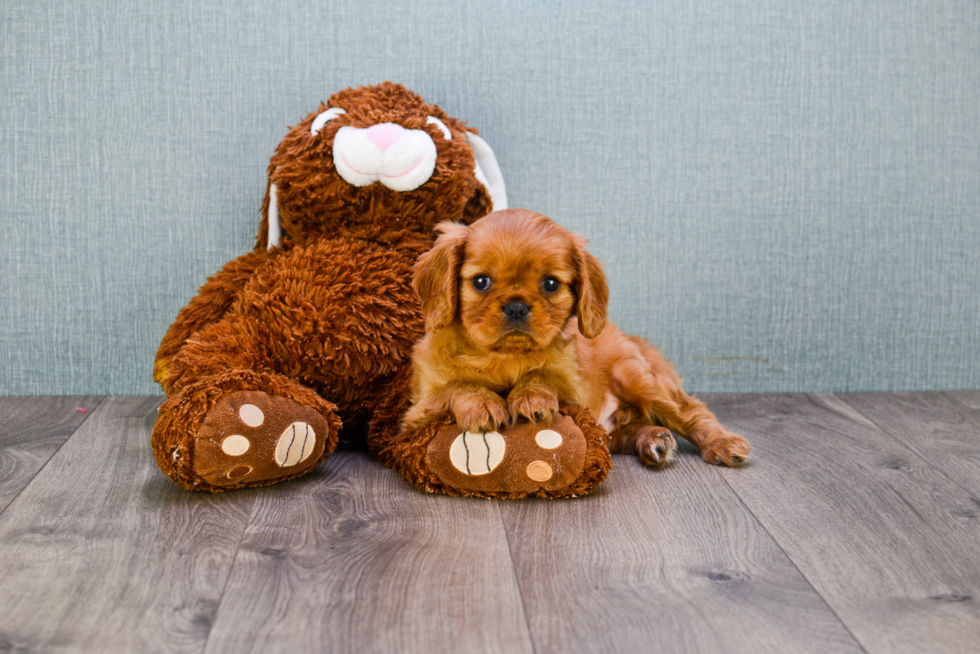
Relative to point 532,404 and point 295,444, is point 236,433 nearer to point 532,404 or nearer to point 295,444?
point 295,444

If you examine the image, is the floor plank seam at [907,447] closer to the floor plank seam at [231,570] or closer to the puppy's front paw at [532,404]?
→ the puppy's front paw at [532,404]

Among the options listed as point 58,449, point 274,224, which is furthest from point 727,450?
point 58,449

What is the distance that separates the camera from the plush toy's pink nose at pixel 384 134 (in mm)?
2137

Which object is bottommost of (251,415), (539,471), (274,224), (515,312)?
(539,471)

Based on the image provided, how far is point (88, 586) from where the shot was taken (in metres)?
1.46

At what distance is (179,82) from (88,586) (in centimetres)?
162

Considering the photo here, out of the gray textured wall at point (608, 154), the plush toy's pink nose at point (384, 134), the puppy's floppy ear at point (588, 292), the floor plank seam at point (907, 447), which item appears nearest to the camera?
the puppy's floppy ear at point (588, 292)

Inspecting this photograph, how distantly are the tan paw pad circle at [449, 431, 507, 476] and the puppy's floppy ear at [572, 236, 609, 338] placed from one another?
314 mm

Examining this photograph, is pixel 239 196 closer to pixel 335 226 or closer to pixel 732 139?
Answer: pixel 335 226

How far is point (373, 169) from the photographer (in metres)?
2.16

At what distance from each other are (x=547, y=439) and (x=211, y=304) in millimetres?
1019

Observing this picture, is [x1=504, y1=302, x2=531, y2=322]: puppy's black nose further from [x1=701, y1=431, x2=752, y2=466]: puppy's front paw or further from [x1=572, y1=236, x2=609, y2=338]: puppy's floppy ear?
[x1=701, y1=431, x2=752, y2=466]: puppy's front paw

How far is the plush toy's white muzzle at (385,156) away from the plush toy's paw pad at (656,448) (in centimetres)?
85

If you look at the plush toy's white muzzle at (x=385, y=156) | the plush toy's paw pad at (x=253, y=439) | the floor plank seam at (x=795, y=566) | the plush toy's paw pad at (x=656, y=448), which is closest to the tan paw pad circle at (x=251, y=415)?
the plush toy's paw pad at (x=253, y=439)
